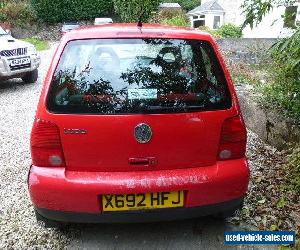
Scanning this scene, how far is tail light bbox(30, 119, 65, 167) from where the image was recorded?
2.96m

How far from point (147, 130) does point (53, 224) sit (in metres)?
1.24

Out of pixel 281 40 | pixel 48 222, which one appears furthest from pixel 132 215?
pixel 281 40

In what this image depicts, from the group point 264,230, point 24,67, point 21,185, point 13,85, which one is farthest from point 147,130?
point 13,85

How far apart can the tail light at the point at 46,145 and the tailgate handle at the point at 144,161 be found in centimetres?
52

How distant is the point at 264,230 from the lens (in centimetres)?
360

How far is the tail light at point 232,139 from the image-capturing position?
3073 mm

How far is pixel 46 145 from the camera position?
2990mm

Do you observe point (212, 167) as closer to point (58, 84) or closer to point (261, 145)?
point (58, 84)

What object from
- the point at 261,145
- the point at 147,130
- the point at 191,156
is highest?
the point at 147,130

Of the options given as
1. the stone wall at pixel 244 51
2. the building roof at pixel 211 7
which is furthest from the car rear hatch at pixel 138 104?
the building roof at pixel 211 7

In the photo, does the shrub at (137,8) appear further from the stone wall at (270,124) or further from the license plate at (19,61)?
the stone wall at (270,124)

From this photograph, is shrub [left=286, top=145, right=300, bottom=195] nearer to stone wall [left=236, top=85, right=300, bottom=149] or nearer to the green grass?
stone wall [left=236, top=85, right=300, bottom=149]

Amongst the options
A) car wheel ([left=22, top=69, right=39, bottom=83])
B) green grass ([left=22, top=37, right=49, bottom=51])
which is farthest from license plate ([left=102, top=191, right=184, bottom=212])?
green grass ([left=22, top=37, right=49, bottom=51])

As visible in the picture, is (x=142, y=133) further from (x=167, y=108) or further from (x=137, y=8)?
(x=137, y=8)
